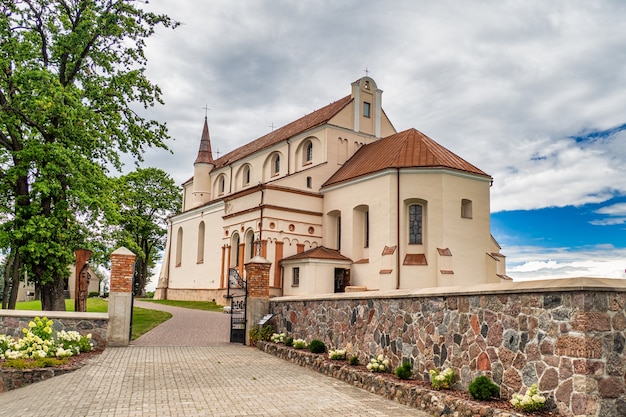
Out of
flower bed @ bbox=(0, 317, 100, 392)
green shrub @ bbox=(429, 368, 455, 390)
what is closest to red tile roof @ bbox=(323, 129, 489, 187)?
flower bed @ bbox=(0, 317, 100, 392)

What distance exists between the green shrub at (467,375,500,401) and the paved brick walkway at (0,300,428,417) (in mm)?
928

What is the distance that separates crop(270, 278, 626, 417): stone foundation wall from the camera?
6.48 m

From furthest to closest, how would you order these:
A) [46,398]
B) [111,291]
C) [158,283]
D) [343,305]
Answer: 1. [158,283]
2. [111,291]
3. [343,305]
4. [46,398]

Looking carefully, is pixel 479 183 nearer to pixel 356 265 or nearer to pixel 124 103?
pixel 356 265

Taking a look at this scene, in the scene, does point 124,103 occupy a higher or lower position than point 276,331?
higher

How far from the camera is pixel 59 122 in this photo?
1923 centimetres

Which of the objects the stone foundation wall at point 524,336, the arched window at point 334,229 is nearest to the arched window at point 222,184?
the arched window at point 334,229

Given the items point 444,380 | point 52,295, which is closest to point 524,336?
point 444,380

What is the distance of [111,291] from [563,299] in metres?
12.3

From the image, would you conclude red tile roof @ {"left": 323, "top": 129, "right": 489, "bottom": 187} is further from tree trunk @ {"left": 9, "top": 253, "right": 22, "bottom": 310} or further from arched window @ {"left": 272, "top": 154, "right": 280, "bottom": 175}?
tree trunk @ {"left": 9, "top": 253, "right": 22, "bottom": 310}

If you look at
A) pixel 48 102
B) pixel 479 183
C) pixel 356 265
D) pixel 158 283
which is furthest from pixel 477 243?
pixel 158 283

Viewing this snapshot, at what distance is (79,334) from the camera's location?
46.3ft

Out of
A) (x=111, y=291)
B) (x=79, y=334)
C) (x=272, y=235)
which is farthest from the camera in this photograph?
(x=272, y=235)

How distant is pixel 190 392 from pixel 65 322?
21.3ft
